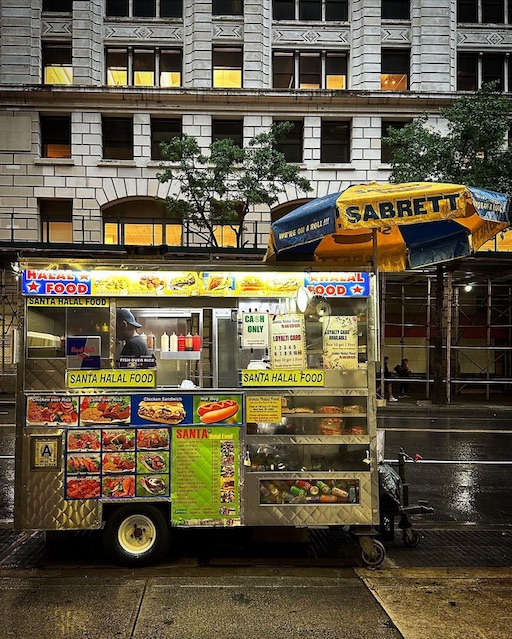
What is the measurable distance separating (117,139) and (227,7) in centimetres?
786

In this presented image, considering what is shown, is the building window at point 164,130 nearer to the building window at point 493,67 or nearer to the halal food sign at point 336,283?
the building window at point 493,67

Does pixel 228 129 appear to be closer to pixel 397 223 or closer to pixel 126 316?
pixel 126 316

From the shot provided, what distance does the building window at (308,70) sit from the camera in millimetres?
26641

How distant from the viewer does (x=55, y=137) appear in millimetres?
26094

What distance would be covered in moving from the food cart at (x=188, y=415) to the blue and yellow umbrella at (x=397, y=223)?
0.58 metres

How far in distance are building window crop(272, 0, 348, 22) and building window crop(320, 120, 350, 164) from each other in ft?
15.8

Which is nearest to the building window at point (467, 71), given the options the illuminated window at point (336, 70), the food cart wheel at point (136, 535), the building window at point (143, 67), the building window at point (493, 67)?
the building window at point (493, 67)

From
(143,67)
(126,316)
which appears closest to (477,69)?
(143,67)

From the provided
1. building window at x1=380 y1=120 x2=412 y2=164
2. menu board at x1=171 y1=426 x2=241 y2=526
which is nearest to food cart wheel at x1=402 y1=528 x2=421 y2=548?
menu board at x1=171 y1=426 x2=241 y2=526

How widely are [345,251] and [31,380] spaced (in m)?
4.32

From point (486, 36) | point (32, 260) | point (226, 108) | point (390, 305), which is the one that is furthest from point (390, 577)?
point (486, 36)

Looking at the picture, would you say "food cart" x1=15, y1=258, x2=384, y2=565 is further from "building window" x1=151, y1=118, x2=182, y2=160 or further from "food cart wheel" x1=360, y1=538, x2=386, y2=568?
"building window" x1=151, y1=118, x2=182, y2=160

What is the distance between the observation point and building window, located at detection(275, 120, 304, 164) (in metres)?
26.6

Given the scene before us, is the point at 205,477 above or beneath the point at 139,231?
beneath
